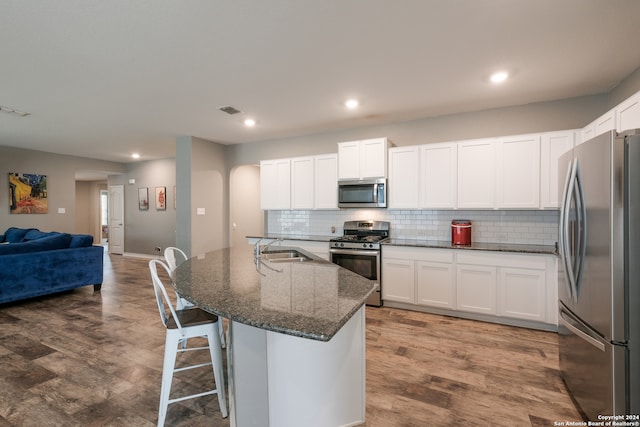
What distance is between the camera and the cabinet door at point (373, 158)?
4.11 m

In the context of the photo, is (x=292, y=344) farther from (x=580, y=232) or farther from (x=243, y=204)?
(x=243, y=204)

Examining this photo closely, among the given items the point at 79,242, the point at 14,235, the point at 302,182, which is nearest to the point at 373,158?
the point at 302,182

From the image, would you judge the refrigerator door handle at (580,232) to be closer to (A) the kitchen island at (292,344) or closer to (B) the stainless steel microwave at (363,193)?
(A) the kitchen island at (292,344)

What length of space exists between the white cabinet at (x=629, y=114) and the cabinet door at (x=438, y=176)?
61.3 inches

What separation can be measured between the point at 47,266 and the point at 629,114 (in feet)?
22.2

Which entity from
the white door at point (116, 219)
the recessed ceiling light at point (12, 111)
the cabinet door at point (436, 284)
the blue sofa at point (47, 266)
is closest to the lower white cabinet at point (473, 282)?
the cabinet door at point (436, 284)

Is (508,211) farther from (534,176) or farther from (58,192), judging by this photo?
(58,192)

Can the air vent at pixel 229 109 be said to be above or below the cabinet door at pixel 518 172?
above

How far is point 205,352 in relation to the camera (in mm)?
2701

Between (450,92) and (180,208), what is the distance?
468cm

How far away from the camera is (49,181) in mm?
6691

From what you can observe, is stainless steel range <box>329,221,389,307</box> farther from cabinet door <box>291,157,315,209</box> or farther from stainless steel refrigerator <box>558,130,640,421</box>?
stainless steel refrigerator <box>558,130,640,421</box>

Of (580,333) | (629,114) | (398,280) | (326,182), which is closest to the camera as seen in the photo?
(580,333)

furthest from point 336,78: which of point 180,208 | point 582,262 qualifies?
point 180,208
